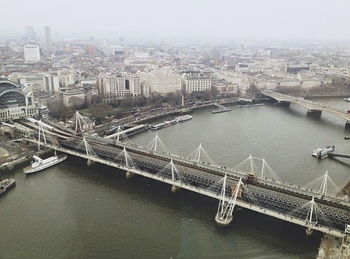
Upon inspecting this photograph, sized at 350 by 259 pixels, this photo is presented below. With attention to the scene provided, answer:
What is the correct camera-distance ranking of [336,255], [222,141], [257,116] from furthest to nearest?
[257,116]
[222,141]
[336,255]

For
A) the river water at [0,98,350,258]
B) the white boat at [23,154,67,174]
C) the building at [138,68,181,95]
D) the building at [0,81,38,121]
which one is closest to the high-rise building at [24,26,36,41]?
the building at [138,68,181,95]

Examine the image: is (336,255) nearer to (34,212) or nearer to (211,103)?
(34,212)

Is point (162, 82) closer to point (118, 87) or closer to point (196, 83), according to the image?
point (196, 83)

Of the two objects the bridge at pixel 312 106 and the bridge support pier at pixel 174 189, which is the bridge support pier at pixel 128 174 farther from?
the bridge at pixel 312 106

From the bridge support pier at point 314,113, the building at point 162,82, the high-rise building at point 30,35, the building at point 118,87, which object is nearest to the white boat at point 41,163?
the building at point 118,87

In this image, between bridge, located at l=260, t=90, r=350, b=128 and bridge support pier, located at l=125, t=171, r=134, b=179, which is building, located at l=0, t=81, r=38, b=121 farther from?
bridge, located at l=260, t=90, r=350, b=128

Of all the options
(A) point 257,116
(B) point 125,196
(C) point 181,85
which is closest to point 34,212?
(B) point 125,196
